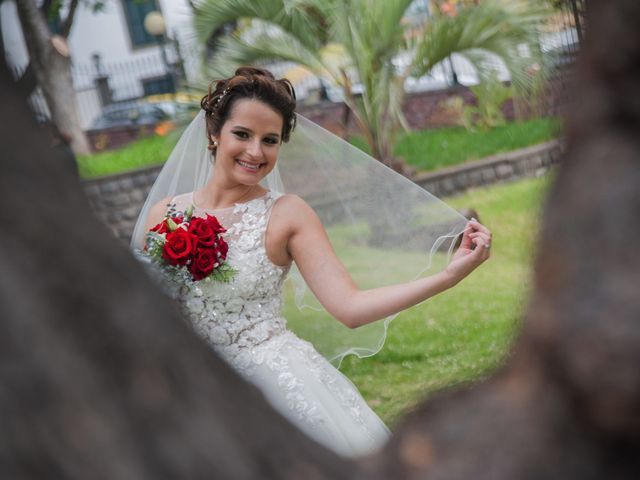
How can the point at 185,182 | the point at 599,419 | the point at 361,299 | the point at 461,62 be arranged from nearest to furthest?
the point at 599,419
the point at 361,299
the point at 185,182
the point at 461,62

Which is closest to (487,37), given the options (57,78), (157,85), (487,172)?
(487,172)

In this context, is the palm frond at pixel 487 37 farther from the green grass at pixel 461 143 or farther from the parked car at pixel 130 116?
the parked car at pixel 130 116

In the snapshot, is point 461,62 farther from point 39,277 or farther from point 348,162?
point 39,277

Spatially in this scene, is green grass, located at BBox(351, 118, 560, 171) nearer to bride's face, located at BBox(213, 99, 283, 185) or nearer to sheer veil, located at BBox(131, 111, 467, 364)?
sheer veil, located at BBox(131, 111, 467, 364)

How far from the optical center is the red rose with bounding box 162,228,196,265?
12.3ft

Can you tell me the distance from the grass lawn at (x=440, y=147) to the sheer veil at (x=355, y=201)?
8.92 m

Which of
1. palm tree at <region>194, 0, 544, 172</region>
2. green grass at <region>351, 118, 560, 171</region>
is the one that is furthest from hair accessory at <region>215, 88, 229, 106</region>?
green grass at <region>351, 118, 560, 171</region>

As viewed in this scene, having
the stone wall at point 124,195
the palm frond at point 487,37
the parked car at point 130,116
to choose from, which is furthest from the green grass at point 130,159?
the palm frond at point 487,37

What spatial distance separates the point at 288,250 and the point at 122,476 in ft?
9.39

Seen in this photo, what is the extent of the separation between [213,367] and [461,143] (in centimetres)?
1507

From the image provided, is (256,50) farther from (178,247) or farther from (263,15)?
(178,247)

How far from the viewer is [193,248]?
12.3ft

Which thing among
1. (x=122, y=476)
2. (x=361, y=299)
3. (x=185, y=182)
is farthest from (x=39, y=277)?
(x=185, y=182)

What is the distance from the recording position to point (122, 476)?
1.05 metres
